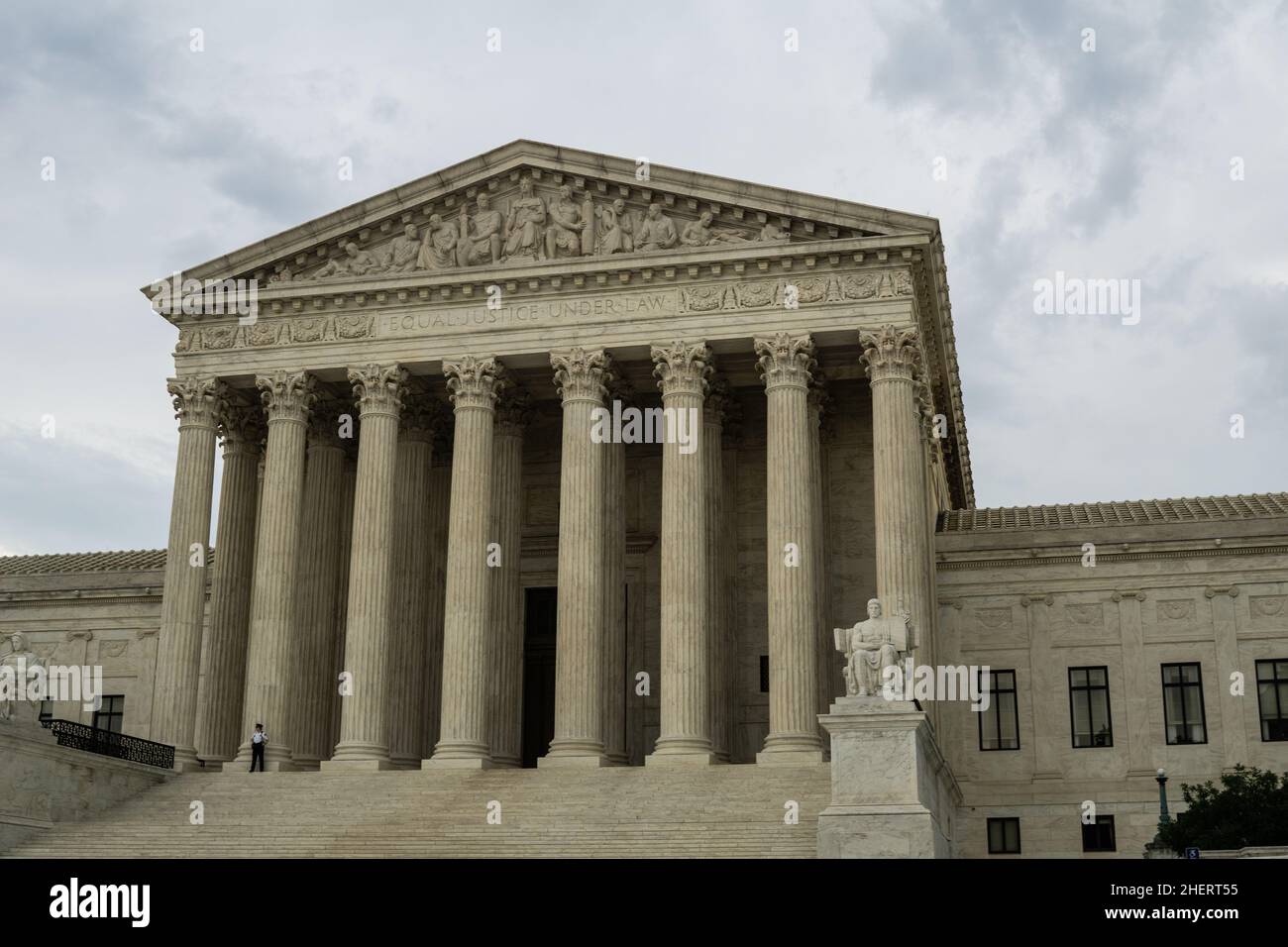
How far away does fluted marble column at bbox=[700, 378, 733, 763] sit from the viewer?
41375 millimetres

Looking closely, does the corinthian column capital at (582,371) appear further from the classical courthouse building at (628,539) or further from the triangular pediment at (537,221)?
the triangular pediment at (537,221)

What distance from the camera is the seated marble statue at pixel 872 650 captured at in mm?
29734

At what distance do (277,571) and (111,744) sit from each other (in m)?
6.49

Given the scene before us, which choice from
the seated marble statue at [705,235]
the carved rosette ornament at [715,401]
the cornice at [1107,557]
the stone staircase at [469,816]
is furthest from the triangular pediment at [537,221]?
the stone staircase at [469,816]

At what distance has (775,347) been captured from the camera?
39.8 m

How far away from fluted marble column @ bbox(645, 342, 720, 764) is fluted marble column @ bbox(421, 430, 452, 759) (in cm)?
844

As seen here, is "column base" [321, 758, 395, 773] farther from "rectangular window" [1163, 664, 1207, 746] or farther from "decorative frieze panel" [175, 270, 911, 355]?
"rectangular window" [1163, 664, 1207, 746]

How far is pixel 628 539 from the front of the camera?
46156 millimetres

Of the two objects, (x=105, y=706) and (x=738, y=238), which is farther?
(x=105, y=706)

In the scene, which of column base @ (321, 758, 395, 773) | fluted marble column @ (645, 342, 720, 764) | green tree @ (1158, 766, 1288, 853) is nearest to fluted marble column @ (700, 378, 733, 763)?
fluted marble column @ (645, 342, 720, 764)

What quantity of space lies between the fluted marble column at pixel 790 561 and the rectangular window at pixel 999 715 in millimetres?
7726
